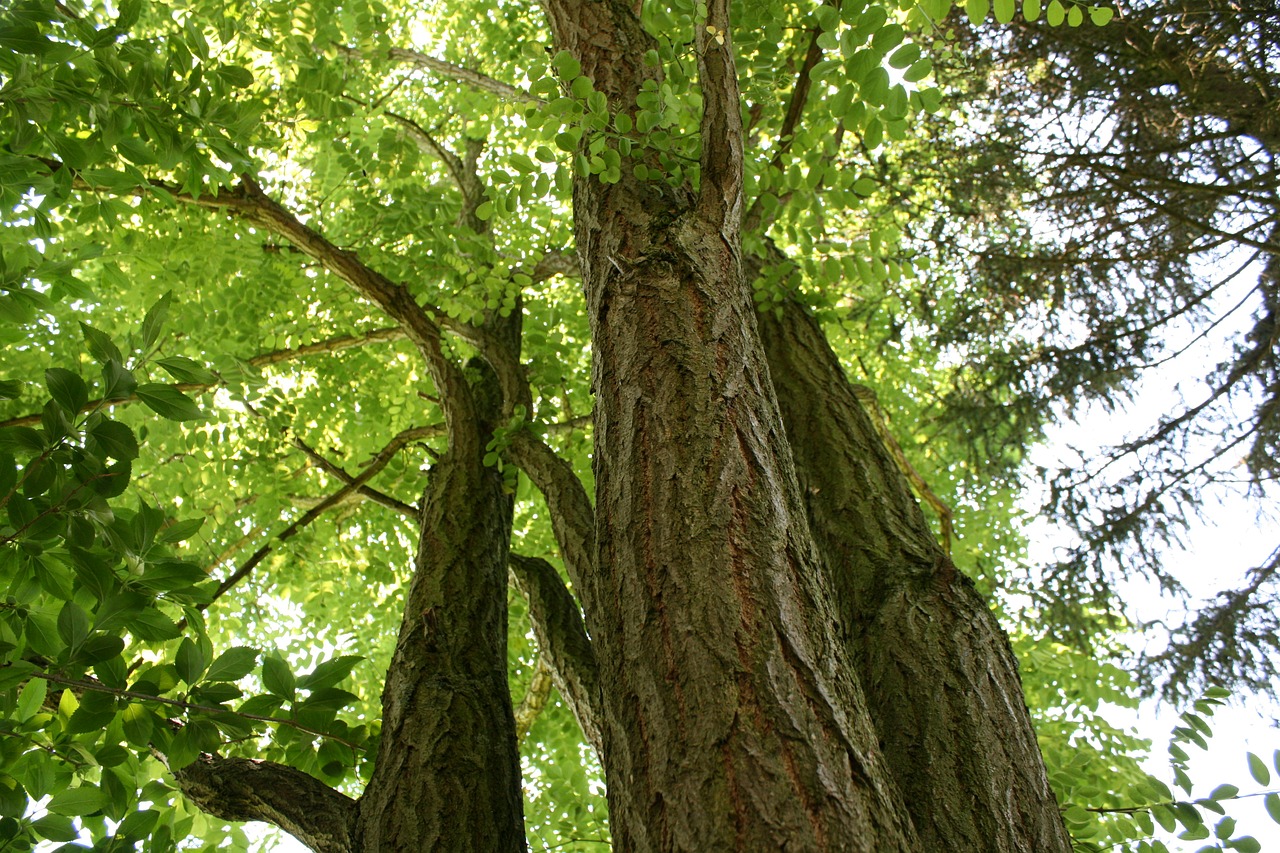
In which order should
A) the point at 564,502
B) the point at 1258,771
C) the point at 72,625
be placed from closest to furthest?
the point at 72,625 < the point at 1258,771 < the point at 564,502

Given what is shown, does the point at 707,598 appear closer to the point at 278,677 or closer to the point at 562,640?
the point at 278,677

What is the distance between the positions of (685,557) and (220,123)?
1.89 m

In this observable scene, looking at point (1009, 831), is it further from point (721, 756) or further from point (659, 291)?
point (659, 291)

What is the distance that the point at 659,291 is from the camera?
72.7 inches

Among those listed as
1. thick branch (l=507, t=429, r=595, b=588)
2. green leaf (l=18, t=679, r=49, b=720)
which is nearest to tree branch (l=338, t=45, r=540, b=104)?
thick branch (l=507, t=429, r=595, b=588)

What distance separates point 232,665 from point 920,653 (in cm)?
150

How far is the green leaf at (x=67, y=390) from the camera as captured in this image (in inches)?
58.9

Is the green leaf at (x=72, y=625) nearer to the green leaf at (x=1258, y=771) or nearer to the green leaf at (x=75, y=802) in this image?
the green leaf at (x=75, y=802)

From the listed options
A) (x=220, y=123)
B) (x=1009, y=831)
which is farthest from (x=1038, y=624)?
(x=220, y=123)

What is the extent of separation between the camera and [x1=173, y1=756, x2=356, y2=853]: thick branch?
2.01 m

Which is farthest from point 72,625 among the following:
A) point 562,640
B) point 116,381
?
point 562,640

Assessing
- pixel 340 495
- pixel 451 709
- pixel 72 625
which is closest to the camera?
pixel 72 625

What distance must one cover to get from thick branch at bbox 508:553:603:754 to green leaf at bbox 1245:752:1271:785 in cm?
175

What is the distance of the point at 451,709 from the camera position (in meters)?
2.34
